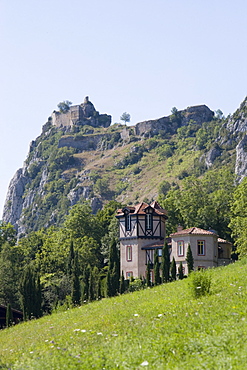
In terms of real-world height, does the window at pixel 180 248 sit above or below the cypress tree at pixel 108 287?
above

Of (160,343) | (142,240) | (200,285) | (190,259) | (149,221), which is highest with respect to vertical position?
(149,221)

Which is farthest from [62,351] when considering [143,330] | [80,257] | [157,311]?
[80,257]

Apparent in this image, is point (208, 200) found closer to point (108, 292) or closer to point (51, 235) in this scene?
point (51, 235)

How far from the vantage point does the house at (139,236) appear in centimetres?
6134

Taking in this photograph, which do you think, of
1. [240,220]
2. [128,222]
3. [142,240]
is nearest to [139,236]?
[142,240]

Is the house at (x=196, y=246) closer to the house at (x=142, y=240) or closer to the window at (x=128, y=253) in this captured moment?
the house at (x=142, y=240)

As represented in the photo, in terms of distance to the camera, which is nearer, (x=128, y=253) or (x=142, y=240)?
(x=142, y=240)

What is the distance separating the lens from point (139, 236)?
6191cm

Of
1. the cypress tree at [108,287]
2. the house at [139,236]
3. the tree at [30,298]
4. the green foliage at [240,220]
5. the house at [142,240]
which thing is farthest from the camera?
the house at [139,236]

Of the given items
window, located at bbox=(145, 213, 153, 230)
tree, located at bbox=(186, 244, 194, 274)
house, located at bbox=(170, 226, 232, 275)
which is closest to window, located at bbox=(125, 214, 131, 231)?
window, located at bbox=(145, 213, 153, 230)

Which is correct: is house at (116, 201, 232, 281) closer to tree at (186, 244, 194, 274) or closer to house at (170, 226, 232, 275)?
house at (170, 226, 232, 275)

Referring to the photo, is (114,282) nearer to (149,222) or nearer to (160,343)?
(149,222)

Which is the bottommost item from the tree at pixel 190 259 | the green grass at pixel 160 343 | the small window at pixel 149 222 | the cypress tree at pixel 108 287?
the green grass at pixel 160 343

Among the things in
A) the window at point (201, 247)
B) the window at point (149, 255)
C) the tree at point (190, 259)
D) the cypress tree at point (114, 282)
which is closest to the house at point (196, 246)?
the window at point (201, 247)
